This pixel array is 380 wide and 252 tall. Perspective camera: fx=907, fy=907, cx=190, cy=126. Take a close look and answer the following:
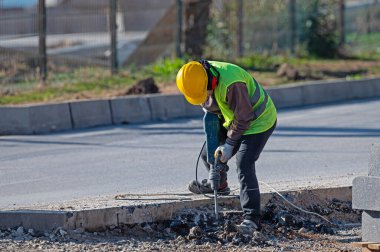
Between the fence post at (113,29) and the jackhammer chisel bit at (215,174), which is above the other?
the fence post at (113,29)

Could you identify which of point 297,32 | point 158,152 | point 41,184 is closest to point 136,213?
point 41,184

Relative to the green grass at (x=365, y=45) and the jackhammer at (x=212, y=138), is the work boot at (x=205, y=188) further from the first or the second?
the green grass at (x=365, y=45)

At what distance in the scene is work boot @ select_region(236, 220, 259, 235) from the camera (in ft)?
23.7

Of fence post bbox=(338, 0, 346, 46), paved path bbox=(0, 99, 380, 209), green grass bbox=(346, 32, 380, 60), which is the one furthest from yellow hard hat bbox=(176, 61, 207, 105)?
fence post bbox=(338, 0, 346, 46)

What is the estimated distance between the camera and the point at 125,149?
1119 cm

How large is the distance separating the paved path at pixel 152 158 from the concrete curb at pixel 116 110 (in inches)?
13.8

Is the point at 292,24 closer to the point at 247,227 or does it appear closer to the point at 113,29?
the point at 113,29

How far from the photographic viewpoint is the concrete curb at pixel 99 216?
7.04 m

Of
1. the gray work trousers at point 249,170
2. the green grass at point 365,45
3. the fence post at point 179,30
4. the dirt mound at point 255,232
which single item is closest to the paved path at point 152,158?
the dirt mound at point 255,232

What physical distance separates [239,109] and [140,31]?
12.0 metres

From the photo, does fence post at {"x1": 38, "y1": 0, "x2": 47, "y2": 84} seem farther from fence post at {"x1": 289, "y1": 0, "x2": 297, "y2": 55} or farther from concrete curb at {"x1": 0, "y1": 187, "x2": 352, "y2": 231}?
concrete curb at {"x1": 0, "y1": 187, "x2": 352, "y2": 231}

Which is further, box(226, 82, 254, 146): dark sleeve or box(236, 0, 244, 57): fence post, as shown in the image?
box(236, 0, 244, 57): fence post

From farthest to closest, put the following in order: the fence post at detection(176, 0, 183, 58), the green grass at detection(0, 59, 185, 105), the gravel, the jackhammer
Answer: the fence post at detection(176, 0, 183, 58), the green grass at detection(0, 59, 185, 105), the jackhammer, the gravel

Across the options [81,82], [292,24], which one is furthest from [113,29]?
[292,24]
